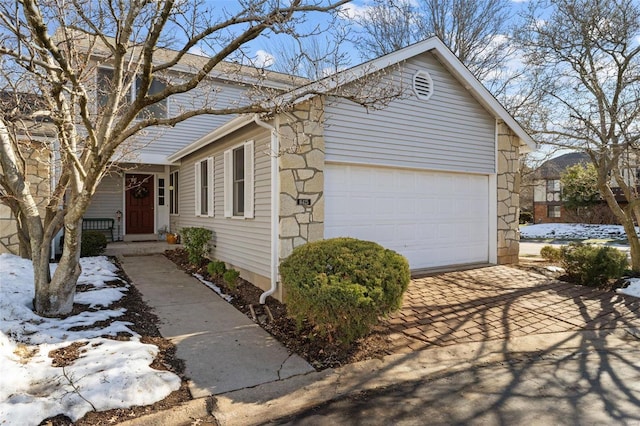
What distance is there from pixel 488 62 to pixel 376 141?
12.5 metres

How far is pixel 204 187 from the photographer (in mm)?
10172

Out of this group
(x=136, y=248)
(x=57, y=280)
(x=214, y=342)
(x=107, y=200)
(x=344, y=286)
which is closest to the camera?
(x=344, y=286)

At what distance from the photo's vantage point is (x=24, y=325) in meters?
4.85

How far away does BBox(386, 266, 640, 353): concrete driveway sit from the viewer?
5.16m

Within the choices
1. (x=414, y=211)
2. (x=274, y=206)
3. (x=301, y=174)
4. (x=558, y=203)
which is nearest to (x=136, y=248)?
(x=274, y=206)

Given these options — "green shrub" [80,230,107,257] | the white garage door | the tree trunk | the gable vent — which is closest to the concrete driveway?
the white garage door

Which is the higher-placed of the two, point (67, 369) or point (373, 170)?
point (373, 170)

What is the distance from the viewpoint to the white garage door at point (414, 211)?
718 centimetres

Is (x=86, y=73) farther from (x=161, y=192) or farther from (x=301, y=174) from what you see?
(x=161, y=192)

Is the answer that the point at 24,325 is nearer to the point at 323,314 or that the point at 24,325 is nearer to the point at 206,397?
the point at 206,397

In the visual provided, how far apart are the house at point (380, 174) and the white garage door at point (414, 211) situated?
2cm

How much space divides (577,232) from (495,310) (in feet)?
69.1

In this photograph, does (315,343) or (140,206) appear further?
(140,206)

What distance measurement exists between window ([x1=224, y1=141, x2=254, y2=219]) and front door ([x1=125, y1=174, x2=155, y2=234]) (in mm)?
6123
